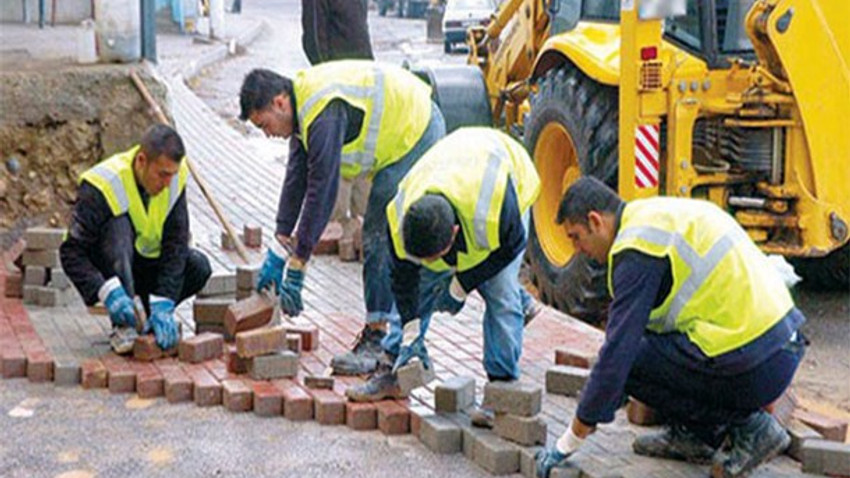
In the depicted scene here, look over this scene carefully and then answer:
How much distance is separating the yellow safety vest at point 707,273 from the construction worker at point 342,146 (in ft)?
5.62

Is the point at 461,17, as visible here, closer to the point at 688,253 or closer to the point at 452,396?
the point at 452,396

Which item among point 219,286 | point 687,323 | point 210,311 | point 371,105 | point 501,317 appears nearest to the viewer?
point 687,323

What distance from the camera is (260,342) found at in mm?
6211

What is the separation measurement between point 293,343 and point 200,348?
18.2 inches

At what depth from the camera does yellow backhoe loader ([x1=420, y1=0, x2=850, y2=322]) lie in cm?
742

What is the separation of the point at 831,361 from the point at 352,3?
148 inches

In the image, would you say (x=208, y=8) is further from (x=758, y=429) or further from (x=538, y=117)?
(x=758, y=429)

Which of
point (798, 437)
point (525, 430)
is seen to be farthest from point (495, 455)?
point (798, 437)

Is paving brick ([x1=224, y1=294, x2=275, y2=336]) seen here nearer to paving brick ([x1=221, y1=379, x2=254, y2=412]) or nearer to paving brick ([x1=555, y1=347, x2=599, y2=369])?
paving brick ([x1=221, y1=379, x2=254, y2=412])

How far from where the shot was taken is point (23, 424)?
591cm

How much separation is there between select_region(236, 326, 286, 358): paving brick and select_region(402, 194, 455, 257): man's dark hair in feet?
4.19

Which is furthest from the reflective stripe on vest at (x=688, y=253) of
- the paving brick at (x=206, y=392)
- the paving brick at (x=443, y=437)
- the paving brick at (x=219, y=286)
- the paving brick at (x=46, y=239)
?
the paving brick at (x=46, y=239)

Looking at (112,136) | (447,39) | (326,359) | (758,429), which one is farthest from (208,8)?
(758,429)

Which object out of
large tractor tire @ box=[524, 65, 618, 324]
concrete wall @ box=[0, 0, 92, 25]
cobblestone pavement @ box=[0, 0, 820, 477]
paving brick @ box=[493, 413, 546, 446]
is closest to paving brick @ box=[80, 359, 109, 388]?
cobblestone pavement @ box=[0, 0, 820, 477]
